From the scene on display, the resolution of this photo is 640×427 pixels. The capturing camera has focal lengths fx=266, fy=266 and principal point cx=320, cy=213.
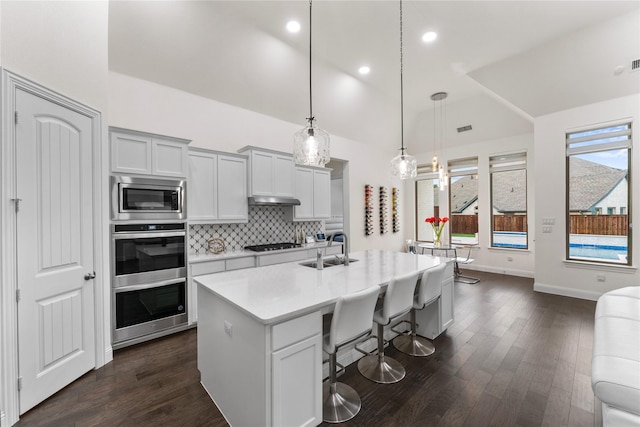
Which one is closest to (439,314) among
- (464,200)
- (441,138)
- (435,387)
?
(435,387)

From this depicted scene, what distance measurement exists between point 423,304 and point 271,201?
2.68m

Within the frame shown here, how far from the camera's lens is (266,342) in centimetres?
143

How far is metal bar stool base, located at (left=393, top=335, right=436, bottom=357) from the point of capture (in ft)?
8.89

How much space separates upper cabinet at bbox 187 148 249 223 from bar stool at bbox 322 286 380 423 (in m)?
2.55

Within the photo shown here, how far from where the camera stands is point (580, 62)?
153 inches

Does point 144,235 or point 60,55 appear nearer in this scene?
point 60,55

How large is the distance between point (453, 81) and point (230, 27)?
4.02m

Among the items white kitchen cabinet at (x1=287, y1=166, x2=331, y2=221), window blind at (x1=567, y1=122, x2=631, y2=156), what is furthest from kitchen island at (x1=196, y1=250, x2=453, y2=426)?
window blind at (x1=567, y1=122, x2=631, y2=156)

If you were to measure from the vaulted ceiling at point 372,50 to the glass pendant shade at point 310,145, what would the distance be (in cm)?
173

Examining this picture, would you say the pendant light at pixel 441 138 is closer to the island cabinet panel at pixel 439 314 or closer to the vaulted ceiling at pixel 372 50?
the vaulted ceiling at pixel 372 50

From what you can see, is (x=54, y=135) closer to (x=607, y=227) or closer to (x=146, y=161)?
(x=146, y=161)

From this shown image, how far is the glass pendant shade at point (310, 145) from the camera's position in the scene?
8.04 ft

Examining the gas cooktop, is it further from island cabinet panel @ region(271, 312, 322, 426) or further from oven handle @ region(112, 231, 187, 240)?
island cabinet panel @ region(271, 312, 322, 426)

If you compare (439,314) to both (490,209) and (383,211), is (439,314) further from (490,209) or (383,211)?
(490,209)
